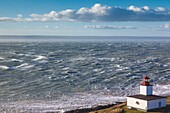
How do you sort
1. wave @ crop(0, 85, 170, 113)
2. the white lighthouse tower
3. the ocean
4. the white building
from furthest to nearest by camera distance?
1. the ocean
2. wave @ crop(0, 85, 170, 113)
3. the white lighthouse tower
4. the white building

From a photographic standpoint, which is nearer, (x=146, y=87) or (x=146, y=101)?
(x=146, y=101)

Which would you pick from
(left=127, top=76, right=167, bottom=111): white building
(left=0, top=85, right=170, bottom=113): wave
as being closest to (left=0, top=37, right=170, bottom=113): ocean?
(left=0, top=85, right=170, bottom=113): wave

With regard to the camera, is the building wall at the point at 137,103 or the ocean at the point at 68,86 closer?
the building wall at the point at 137,103

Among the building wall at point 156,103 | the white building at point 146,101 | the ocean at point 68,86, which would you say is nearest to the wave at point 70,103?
the ocean at point 68,86

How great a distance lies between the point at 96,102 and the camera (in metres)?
46.0

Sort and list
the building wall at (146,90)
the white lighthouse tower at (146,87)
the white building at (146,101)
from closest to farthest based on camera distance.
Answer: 1. the white building at (146,101)
2. the white lighthouse tower at (146,87)
3. the building wall at (146,90)

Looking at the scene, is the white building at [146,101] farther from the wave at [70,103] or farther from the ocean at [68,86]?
the ocean at [68,86]

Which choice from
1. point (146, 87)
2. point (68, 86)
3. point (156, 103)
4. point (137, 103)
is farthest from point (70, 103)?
point (156, 103)

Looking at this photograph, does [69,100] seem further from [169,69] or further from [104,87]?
[169,69]

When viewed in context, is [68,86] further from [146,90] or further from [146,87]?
[146,87]

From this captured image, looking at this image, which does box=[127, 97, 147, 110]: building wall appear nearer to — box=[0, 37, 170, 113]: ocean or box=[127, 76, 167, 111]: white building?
box=[127, 76, 167, 111]: white building

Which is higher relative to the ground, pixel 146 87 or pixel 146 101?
pixel 146 87

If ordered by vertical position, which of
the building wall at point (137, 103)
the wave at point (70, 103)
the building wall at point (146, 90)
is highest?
the building wall at point (146, 90)

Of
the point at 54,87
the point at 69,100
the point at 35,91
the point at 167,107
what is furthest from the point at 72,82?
the point at 167,107
